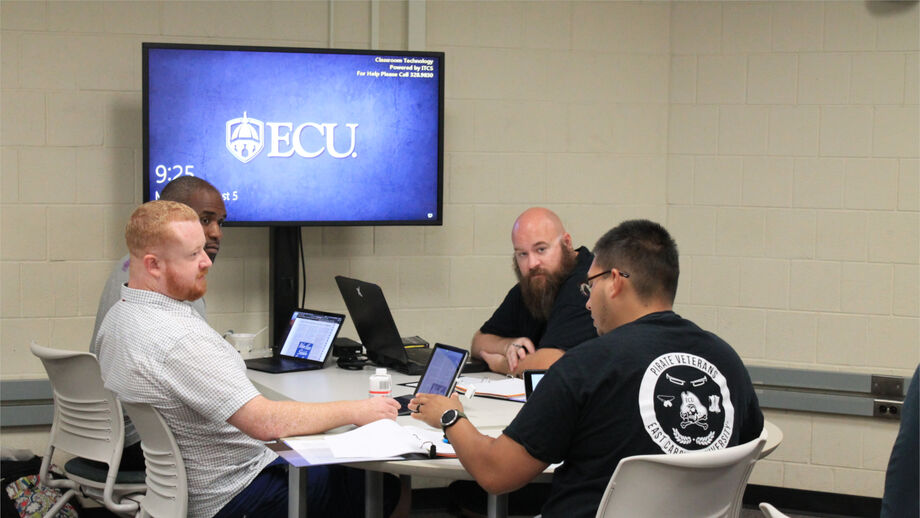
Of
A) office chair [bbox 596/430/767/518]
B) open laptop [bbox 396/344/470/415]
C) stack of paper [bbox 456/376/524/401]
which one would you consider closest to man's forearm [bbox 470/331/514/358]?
stack of paper [bbox 456/376/524/401]

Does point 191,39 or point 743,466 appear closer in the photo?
point 743,466

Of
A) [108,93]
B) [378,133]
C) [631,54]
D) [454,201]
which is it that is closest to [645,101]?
[631,54]

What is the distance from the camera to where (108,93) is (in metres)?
3.98

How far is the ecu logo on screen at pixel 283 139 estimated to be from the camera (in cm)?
388

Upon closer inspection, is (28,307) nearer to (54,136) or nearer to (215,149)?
(54,136)

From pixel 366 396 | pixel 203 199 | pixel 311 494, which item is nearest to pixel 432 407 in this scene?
pixel 311 494

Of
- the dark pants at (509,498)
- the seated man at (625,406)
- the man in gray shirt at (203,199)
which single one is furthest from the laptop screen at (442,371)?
the dark pants at (509,498)

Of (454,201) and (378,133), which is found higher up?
(378,133)

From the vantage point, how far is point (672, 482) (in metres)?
1.92

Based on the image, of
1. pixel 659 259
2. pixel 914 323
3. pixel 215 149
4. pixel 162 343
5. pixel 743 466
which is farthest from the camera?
pixel 914 323

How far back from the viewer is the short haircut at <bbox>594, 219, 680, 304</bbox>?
221 cm

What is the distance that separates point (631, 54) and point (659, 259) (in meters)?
2.58

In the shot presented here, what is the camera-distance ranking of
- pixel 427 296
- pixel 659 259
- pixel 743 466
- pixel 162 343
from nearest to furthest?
pixel 743 466 → pixel 659 259 → pixel 162 343 → pixel 427 296

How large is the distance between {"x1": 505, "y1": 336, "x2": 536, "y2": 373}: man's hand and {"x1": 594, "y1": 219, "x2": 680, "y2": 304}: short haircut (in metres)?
1.19
